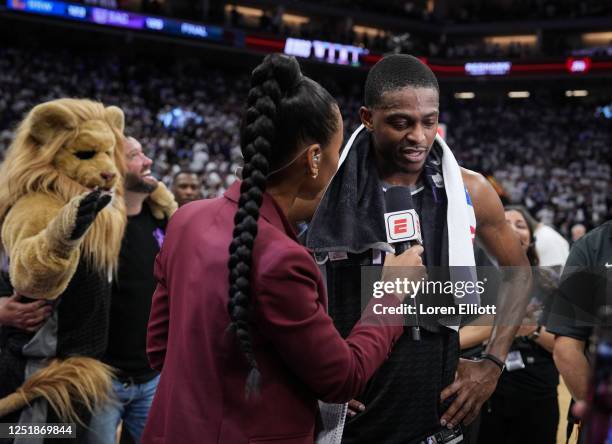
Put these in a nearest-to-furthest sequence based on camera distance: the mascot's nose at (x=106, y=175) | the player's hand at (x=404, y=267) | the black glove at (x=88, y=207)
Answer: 1. the player's hand at (x=404, y=267)
2. the black glove at (x=88, y=207)
3. the mascot's nose at (x=106, y=175)

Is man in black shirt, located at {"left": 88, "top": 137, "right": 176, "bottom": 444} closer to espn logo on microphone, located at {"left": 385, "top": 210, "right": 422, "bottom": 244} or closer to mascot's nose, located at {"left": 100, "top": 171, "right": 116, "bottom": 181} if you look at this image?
mascot's nose, located at {"left": 100, "top": 171, "right": 116, "bottom": 181}

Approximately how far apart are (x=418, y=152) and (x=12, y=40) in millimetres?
23861

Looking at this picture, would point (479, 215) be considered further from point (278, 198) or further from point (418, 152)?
point (278, 198)

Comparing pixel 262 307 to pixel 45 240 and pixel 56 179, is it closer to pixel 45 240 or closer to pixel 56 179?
pixel 45 240

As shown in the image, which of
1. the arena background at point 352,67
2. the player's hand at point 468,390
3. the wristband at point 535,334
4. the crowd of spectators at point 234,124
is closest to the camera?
the player's hand at point 468,390

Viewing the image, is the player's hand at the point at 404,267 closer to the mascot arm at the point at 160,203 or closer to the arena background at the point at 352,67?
the mascot arm at the point at 160,203

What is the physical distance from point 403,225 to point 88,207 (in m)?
1.08

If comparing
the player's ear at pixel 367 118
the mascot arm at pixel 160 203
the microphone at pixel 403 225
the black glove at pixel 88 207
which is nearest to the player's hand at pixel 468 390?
the microphone at pixel 403 225

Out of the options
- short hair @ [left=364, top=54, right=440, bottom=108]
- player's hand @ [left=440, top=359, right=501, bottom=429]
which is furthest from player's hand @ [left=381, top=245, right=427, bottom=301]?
short hair @ [left=364, top=54, right=440, bottom=108]

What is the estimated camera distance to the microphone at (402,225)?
72.4 inches

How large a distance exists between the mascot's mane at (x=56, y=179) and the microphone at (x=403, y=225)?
1.34 m

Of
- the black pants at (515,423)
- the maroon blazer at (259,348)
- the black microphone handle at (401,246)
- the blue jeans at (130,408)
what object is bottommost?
the black pants at (515,423)

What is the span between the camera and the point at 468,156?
26.1 meters

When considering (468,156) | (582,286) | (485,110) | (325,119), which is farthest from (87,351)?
(485,110)
